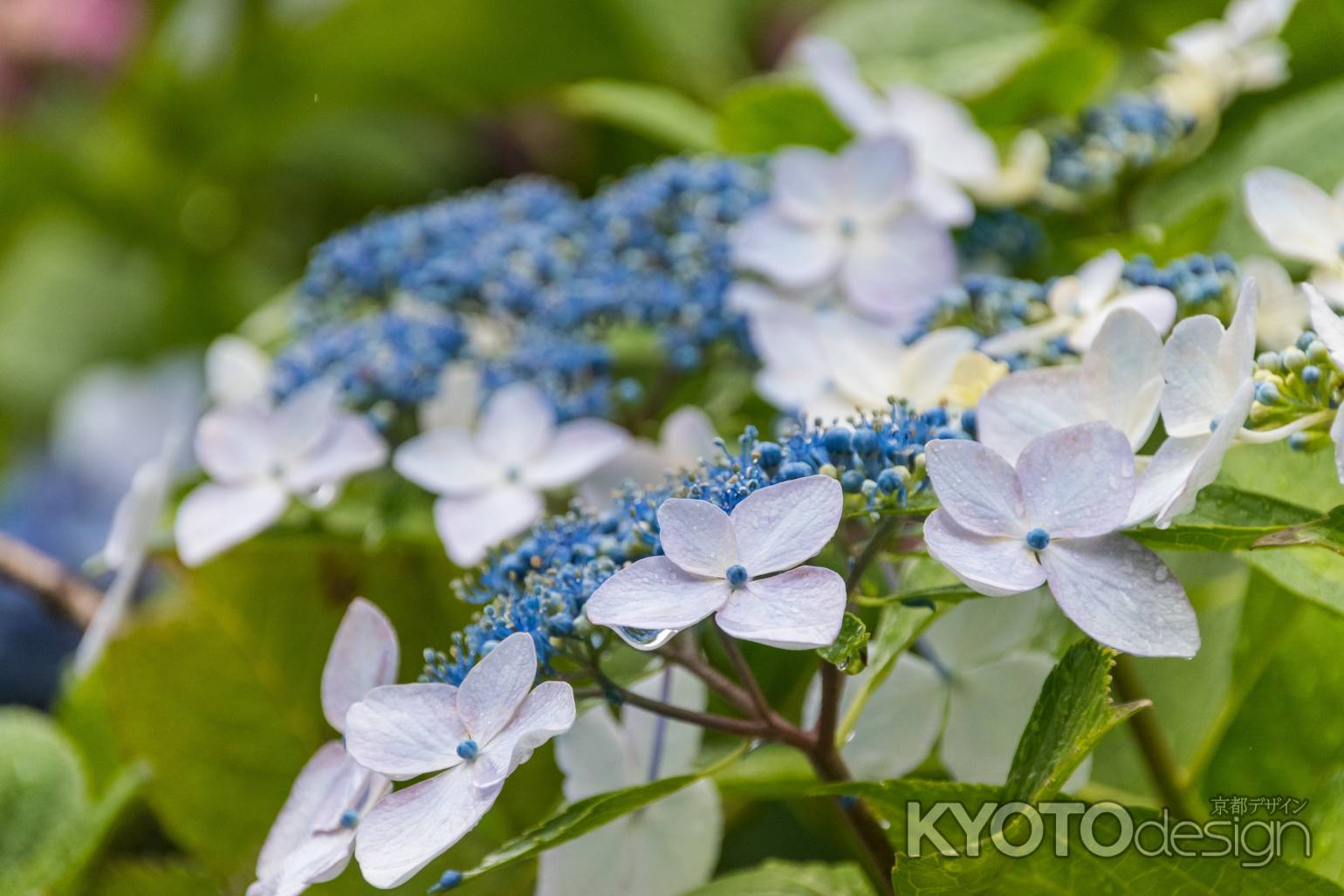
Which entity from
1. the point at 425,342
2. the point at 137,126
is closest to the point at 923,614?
the point at 425,342

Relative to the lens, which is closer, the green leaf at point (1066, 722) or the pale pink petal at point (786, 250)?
the green leaf at point (1066, 722)

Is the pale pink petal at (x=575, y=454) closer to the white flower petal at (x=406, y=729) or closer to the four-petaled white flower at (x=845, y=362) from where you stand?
the four-petaled white flower at (x=845, y=362)

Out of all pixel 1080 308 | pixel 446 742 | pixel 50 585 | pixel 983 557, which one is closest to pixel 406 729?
pixel 446 742

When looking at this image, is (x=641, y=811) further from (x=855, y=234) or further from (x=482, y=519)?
(x=855, y=234)

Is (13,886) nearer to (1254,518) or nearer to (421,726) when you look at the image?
(421,726)

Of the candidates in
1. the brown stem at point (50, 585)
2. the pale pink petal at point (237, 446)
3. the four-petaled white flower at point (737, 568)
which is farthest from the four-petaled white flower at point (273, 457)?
the four-petaled white flower at point (737, 568)

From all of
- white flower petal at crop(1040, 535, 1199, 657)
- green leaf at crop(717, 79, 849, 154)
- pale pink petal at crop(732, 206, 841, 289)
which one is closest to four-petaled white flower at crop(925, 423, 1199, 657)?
white flower petal at crop(1040, 535, 1199, 657)

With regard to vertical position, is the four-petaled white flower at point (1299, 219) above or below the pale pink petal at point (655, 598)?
below
